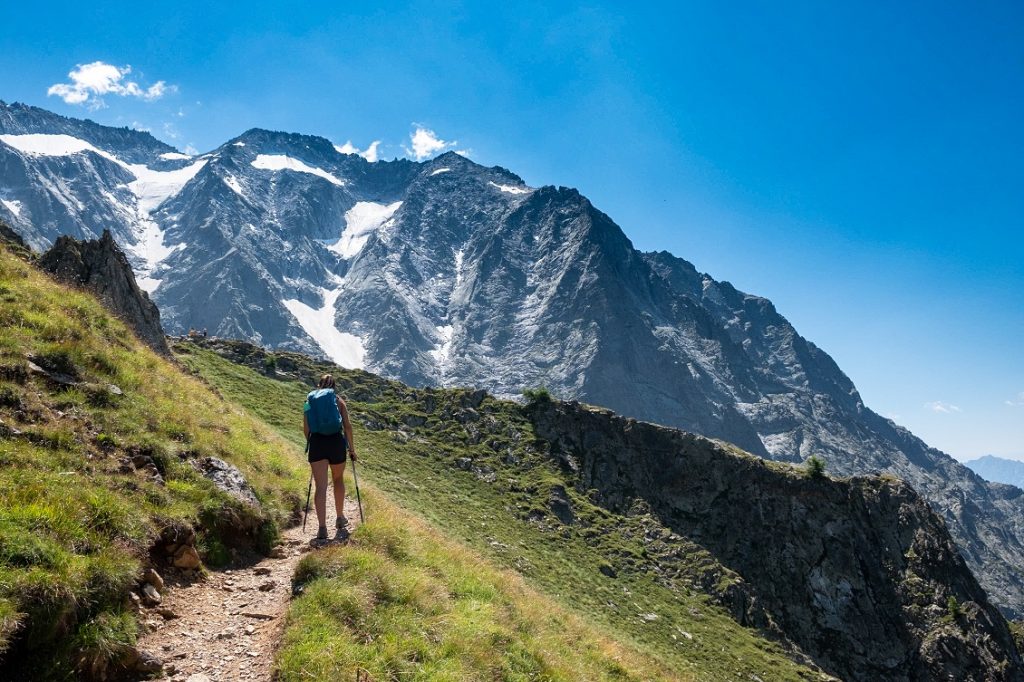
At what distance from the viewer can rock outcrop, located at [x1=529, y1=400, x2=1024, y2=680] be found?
39.0m

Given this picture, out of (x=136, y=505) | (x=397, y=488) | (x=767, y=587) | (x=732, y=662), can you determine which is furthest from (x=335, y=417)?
(x=767, y=587)

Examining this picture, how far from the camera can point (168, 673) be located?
7656 millimetres

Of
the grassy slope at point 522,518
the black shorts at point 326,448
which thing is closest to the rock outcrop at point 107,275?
the grassy slope at point 522,518

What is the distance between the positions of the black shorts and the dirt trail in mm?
2404

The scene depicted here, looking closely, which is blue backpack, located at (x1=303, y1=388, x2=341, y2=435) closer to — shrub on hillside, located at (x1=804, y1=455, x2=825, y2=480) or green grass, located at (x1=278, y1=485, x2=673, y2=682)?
green grass, located at (x1=278, y1=485, x2=673, y2=682)

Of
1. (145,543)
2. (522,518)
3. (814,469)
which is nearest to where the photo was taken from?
(145,543)

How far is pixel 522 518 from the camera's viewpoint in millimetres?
39875

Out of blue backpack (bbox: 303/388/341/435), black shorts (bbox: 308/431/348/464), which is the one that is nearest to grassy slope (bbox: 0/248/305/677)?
black shorts (bbox: 308/431/348/464)

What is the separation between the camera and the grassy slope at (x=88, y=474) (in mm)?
7074

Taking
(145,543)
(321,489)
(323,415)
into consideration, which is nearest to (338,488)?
(321,489)

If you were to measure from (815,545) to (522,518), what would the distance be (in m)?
25.0

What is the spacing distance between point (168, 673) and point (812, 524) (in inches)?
1951

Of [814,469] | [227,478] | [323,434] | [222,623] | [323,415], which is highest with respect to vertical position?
[814,469]

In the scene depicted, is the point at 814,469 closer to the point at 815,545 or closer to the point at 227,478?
the point at 815,545
